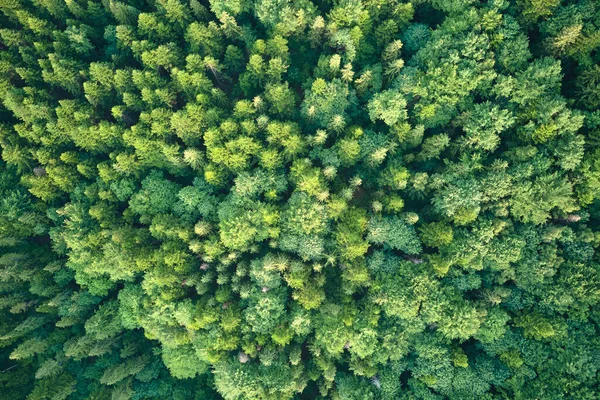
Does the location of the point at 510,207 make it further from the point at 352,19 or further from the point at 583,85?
the point at 352,19

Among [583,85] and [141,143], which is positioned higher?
[583,85]

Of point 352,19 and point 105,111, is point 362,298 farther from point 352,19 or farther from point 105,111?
point 105,111

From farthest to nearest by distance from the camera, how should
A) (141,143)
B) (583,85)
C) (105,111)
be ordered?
1. (105,111)
2. (141,143)
3. (583,85)

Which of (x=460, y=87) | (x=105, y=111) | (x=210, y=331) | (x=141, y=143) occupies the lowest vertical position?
(x=210, y=331)

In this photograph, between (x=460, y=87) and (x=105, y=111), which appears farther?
(x=105, y=111)

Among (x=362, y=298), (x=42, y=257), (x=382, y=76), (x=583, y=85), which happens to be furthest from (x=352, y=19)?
(x=42, y=257)

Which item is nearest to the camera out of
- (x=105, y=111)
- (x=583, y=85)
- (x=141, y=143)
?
(x=583, y=85)

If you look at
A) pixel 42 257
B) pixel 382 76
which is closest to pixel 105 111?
pixel 42 257
